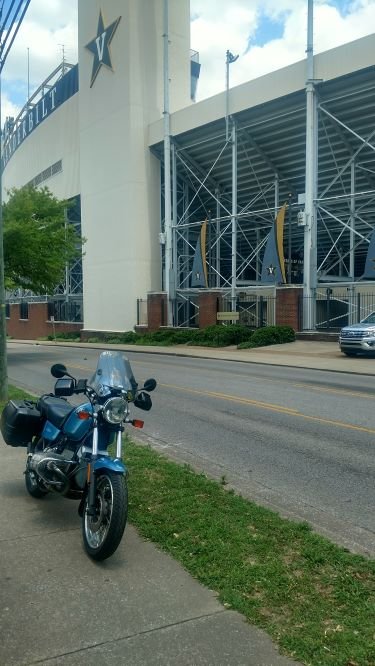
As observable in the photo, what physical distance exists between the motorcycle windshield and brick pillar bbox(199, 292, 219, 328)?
28.6 m

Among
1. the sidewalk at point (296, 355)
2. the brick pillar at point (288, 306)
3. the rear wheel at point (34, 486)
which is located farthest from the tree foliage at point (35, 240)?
the rear wheel at point (34, 486)

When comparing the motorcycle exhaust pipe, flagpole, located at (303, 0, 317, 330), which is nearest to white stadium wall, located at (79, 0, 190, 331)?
flagpole, located at (303, 0, 317, 330)

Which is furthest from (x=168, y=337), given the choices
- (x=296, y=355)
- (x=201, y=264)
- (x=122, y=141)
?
(x=122, y=141)

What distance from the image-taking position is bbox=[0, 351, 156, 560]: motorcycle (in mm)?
4164

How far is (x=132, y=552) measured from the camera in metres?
4.31

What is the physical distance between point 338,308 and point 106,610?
3412cm

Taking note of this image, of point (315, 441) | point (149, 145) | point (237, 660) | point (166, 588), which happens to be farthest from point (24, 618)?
point (149, 145)

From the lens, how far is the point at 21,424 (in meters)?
5.49

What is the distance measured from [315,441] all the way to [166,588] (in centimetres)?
490

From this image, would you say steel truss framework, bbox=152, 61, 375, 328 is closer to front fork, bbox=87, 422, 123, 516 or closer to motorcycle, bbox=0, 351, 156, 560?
motorcycle, bbox=0, 351, 156, 560

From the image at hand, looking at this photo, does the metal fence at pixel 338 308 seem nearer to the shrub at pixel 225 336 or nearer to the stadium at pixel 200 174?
the stadium at pixel 200 174

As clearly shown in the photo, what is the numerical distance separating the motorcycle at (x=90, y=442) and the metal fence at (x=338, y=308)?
79.7 feet

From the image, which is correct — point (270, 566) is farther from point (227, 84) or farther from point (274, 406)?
point (227, 84)

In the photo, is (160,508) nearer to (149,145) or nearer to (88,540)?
(88,540)
